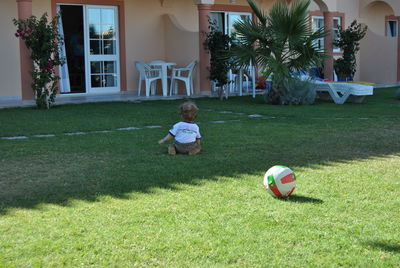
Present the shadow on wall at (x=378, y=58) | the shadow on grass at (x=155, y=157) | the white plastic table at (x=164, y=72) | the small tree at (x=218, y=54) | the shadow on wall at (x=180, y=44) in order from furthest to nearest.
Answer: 1. the shadow on wall at (x=378, y=58)
2. the shadow on wall at (x=180, y=44)
3. the white plastic table at (x=164, y=72)
4. the small tree at (x=218, y=54)
5. the shadow on grass at (x=155, y=157)

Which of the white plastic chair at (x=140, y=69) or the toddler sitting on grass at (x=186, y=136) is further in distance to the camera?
the white plastic chair at (x=140, y=69)

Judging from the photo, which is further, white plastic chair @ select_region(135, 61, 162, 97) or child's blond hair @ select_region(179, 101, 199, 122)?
white plastic chair @ select_region(135, 61, 162, 97)

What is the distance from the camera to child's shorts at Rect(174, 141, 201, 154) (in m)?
6.54

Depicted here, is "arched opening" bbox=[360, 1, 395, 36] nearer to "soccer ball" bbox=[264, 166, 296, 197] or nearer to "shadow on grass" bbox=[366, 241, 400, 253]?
"soccer ball" bbox=[264, 166, 296, 197]

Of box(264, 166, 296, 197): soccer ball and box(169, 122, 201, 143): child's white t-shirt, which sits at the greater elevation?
box(169, 122, 201, 143): child's white t-shirt

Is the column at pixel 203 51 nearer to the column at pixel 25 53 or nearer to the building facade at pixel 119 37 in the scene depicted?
the building facade at pixel 119 37

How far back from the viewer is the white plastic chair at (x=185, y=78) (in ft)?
48.5

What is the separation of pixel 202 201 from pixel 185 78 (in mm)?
10545

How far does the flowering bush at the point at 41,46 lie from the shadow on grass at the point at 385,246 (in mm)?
9158

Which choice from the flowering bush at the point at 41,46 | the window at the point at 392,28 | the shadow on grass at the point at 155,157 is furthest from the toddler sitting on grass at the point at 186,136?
the window at the point at 392,28

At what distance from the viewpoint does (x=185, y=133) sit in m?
6.59

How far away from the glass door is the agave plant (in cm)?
357

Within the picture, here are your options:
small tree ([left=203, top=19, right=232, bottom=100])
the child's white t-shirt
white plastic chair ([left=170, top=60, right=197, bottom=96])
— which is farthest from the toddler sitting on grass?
white plastic chair ([left=170, top=60, right=197, bottom=96])

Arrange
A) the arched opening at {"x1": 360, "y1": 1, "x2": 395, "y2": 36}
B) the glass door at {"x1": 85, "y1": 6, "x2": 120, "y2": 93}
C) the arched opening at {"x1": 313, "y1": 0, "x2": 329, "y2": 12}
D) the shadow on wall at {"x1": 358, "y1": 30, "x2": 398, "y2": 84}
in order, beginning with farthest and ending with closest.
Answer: the arched opening at {"x1": 360, "y1": 1, "x2": 395, "y2": 36}
the shadow on wall at {"x1": 358, "y1": 30, "x2": 398, "y2": 84}
the arched opening at {"x1": 313, "y1": 0, "x2": 329, "y2": 12}
the glass door at {"x1": 85, "y1": 6, "x2": 120, "y2": 93}
